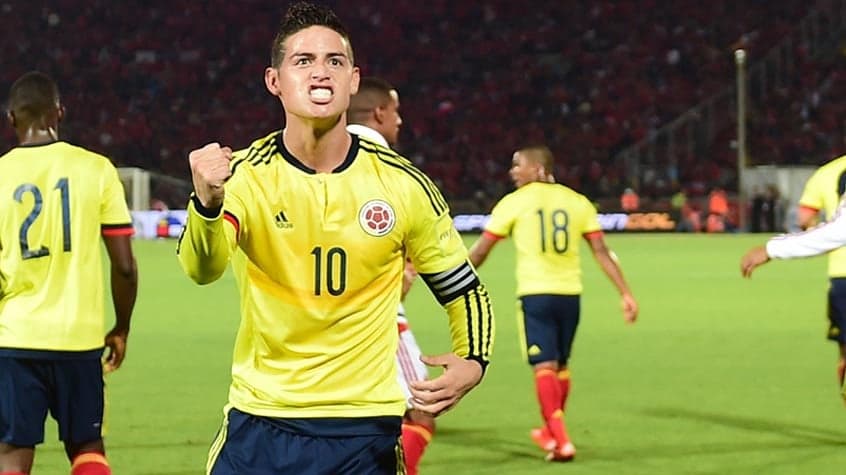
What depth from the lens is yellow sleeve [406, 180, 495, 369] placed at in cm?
399

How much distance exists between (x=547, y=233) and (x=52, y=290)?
433 centimetres

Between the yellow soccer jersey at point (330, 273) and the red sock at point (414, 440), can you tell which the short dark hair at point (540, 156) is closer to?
the red sock at point (414, 440)

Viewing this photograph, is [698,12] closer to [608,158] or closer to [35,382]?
[608,158]

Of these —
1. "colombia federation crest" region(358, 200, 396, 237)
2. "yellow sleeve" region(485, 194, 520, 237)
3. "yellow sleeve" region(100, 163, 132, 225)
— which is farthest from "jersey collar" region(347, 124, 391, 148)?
"colombia federation crest" region(358, 200, 396, 237)

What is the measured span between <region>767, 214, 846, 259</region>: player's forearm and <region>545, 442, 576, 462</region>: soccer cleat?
2185 millimetres

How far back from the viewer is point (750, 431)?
9727 mm

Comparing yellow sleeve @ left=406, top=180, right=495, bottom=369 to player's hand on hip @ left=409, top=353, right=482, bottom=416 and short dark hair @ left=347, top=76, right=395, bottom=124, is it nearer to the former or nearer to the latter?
player's hand on hip @ left=409, top=353, right=482, bottom=416

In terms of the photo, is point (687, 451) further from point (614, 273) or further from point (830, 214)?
point (830, 214)

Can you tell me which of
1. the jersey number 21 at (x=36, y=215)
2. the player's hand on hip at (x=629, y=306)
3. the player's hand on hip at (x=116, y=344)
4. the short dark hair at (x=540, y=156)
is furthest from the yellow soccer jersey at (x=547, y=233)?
the jersey number 21 at (x=36, y=215)

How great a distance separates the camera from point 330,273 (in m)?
3.89

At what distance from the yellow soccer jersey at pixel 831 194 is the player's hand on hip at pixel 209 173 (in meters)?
6.39

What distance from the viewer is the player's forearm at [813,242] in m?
6.80

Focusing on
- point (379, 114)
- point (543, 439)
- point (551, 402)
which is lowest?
point (543, 439)

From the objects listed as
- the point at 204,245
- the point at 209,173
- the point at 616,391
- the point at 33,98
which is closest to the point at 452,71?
the point at 616,391
